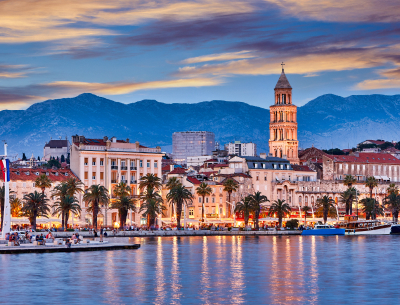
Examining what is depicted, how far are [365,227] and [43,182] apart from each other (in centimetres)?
6488

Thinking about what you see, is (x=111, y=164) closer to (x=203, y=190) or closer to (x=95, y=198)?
(x=203, y=190)

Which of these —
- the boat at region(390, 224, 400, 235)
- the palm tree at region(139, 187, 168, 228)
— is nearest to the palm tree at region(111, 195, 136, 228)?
the palm tree at region(139, 187, 168, 228)

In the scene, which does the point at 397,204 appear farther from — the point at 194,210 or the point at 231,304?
the point at 231,304

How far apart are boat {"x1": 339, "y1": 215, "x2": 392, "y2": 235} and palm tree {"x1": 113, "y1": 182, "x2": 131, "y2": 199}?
44274 millimetres

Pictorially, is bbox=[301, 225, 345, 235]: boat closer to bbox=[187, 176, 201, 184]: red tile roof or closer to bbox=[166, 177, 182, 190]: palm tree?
bbox=[187, 176, 201, 184]: red tile roof

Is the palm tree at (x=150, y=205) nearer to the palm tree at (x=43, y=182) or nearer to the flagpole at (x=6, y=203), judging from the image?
the palm tree at (x=43, y=182)

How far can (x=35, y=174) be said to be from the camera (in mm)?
152250

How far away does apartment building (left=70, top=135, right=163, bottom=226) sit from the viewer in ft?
509

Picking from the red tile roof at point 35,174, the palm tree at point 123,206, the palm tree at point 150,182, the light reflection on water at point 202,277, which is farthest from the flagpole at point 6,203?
the palm tree at point 150,182

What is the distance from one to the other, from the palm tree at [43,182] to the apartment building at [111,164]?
31.4 ft

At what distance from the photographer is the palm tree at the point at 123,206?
141600mm

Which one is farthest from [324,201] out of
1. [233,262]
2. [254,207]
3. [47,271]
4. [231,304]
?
[231,304]

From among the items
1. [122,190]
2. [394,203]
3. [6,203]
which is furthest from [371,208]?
[6,203]

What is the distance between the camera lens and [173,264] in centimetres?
8319
